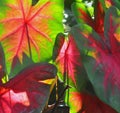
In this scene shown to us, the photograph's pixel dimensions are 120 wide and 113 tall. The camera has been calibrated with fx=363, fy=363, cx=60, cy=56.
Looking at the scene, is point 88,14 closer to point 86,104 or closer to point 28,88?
point 86,104

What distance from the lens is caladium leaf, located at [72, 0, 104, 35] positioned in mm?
1184

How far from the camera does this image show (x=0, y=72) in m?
0.98

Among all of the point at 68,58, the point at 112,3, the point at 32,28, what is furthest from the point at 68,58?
the point at 112,3

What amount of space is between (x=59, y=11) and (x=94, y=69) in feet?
0.86

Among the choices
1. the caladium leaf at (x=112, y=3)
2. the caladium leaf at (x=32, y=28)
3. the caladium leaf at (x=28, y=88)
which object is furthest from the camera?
the caladium leaf at (x=112, y=3)

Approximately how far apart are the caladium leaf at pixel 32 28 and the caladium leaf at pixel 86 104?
0.56 feet

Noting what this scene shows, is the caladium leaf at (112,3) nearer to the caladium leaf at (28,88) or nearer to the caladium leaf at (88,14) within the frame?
the caladium leaf at (88,14)

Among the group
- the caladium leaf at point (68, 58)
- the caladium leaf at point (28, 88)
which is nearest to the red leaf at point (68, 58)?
the caladium leaf at point (68, 58)

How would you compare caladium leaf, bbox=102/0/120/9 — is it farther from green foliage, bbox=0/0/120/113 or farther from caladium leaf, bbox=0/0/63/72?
caladium leaf, bbox=0/0/63/72

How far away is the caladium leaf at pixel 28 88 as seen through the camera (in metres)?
0.96

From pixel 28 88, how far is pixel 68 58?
227 mm

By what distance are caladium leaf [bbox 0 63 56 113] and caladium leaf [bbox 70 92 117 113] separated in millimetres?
236

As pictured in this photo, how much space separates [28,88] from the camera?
97 centimetres

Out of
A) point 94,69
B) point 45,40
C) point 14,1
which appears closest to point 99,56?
point 94,69
